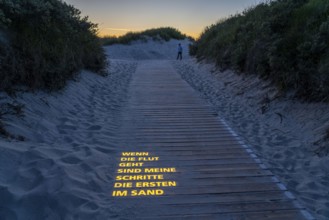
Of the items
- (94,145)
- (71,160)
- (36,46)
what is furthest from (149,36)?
(71,160)

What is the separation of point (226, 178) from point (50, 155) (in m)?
2.65

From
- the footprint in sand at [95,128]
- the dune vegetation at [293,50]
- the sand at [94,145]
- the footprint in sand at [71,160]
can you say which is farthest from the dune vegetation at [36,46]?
the dune vegetation at [293,50]

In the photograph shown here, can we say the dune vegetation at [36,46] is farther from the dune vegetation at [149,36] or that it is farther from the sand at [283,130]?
the dune vegetation at [149,36]

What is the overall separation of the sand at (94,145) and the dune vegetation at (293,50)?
15.1 inches

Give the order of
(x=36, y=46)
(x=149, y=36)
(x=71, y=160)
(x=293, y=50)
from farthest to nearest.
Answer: (x=149, y=36), (x=293, y=50), (x=36, y=46), (x=71, y=160)

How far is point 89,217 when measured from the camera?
4.11m

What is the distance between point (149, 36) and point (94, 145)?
32074mm

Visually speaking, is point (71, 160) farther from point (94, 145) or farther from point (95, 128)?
point (95, 128)

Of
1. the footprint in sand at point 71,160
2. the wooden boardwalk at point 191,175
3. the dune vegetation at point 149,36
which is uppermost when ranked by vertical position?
the dune vegetation at point 149,36

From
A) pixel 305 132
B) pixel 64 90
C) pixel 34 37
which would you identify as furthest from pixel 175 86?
pixel 305 132

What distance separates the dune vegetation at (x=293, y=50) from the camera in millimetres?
7891

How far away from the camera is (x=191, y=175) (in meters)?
5.31

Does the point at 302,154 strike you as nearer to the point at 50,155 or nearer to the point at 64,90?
the point at 50,155

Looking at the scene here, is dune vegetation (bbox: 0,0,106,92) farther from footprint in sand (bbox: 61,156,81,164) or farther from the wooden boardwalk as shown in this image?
footprint in sand (bbox: 61,156,81,164)
